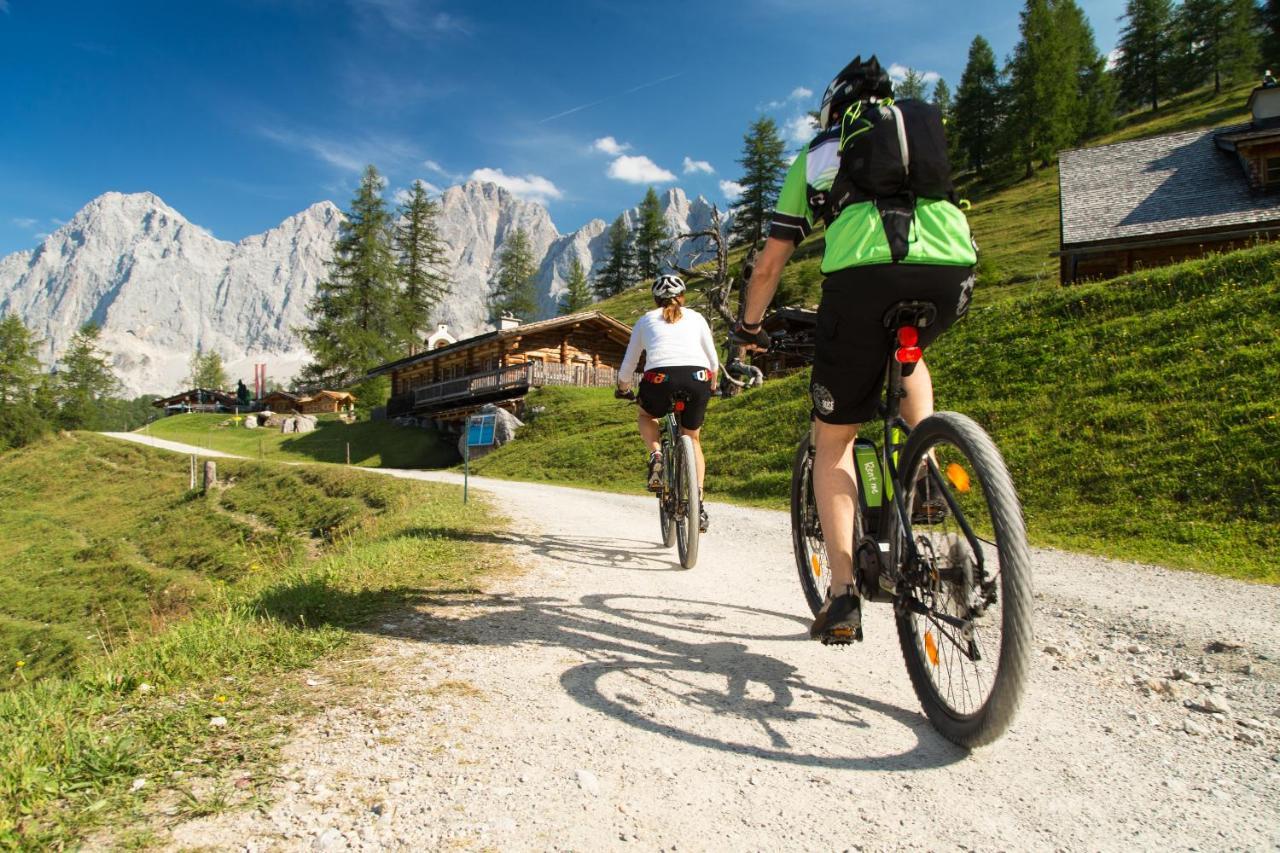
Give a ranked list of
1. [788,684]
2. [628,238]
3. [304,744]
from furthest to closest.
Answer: [628,238], [788,684], [304,744]

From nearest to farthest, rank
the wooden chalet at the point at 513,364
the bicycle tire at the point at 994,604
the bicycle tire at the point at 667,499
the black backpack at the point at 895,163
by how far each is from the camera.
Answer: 1. the bicycle tire at the point at 994,604
2. the black backpack at the point at 895,163
3. the bicycle tire at the point at 667,499
4. the wooden chalet at the point at 513,364

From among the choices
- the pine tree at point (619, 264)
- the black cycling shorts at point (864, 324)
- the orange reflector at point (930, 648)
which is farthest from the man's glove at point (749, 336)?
the pine tree at point (619, 264)

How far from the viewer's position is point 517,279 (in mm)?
79375

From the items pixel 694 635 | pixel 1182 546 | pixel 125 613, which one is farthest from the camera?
pixel 125 613

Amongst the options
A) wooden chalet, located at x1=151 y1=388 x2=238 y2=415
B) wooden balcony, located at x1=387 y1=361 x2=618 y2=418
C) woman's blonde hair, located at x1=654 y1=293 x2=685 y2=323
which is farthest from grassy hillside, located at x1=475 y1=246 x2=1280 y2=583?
wooden chalet, located at x1=151 y1=388 x2=238 y2=415

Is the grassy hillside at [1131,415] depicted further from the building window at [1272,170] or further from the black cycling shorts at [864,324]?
the building window at [1272,170]

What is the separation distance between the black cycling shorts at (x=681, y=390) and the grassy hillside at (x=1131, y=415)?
14.8ft

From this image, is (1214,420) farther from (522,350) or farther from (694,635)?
(522,350)

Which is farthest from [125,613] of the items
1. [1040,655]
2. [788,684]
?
[1040,655]

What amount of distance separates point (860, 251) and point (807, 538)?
1.76m

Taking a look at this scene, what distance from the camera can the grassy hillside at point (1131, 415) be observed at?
682 cm

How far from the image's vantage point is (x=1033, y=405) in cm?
1033

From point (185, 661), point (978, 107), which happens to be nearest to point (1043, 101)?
point (978, 107)

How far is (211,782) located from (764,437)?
1341cm
